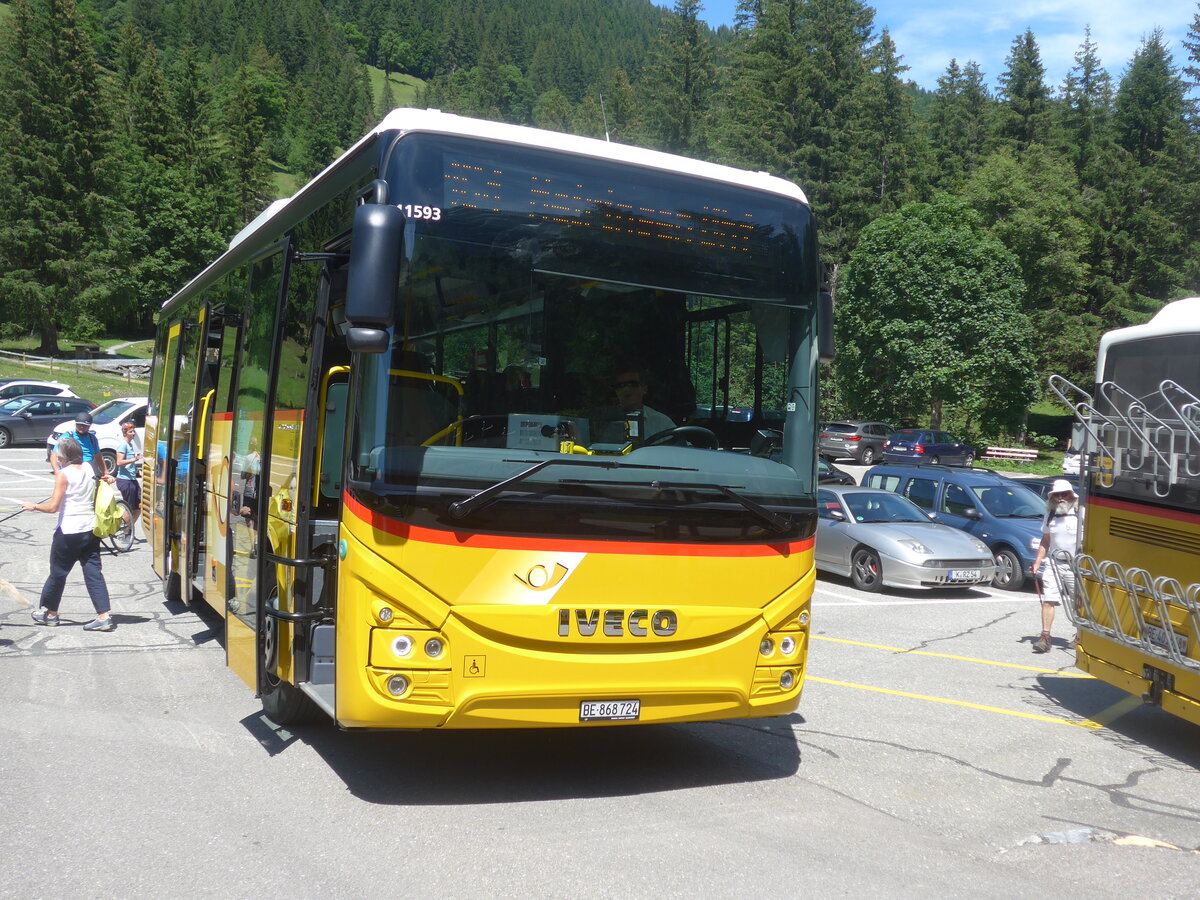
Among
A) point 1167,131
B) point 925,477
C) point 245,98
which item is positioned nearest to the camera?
point 925,477

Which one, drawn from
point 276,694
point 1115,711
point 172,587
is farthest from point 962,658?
Result: point 172,587

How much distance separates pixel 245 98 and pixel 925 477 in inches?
3267

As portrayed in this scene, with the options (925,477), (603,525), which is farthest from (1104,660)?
(925,477)

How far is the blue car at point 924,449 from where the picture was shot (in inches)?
1694

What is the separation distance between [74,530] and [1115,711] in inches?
344

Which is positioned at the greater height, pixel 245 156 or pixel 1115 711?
pixel 245 156

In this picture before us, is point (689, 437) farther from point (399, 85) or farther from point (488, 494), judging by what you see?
point (399, 85)

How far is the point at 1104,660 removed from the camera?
328 inches

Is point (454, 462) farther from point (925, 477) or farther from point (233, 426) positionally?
point (925, 477)

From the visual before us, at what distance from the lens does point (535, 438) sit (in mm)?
5512

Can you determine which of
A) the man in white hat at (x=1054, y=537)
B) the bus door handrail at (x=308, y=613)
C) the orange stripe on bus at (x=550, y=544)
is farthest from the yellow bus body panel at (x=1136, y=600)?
the bus door handrail at (x=308, y=613)

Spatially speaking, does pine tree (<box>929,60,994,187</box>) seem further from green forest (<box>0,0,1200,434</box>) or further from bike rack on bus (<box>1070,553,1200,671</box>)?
bike rack on bus (<box>1070,553,1200,671</box>)

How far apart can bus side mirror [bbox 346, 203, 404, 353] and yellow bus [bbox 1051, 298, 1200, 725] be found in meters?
5.04

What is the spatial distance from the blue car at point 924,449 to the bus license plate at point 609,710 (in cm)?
3853
